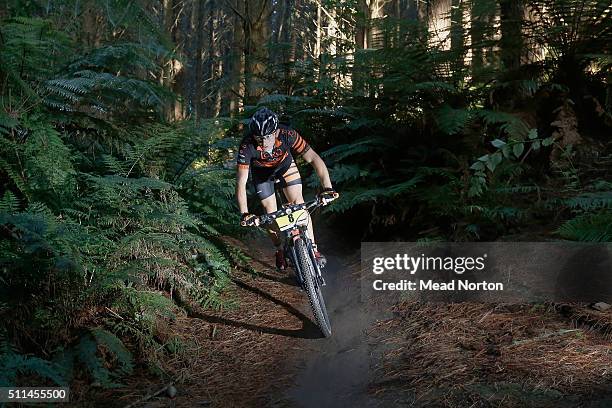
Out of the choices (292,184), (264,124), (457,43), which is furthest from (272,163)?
(457,43)

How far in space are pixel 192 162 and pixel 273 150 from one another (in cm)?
117

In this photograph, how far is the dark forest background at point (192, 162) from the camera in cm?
400

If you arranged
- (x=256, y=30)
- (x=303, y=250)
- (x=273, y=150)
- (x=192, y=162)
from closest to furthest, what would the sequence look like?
(x=303, y=250), (x=273, y=150), (x=192, y=162), (x=256, y=30)

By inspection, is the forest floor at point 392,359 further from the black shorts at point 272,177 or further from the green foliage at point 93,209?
the black shorts at point 272,177

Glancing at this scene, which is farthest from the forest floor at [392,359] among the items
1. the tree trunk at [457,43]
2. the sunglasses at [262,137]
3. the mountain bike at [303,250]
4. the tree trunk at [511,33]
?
the tree trunk at [511,33]

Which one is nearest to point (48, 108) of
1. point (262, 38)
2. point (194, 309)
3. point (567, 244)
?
point (194, 309)

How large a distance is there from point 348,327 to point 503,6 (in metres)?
4.15

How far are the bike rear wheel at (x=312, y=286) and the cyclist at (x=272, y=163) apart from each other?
29cm

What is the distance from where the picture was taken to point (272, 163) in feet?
16.9

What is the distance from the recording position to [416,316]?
4.56m

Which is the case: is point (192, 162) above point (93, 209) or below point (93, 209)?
above

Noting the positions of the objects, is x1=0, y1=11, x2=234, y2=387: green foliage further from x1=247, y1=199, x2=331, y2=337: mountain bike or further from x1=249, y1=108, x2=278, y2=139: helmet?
x1=249, y1=108, x2=278, y2=139: helmet

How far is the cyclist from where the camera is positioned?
180 inches

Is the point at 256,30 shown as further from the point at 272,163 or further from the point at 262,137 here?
the point at 262,137
